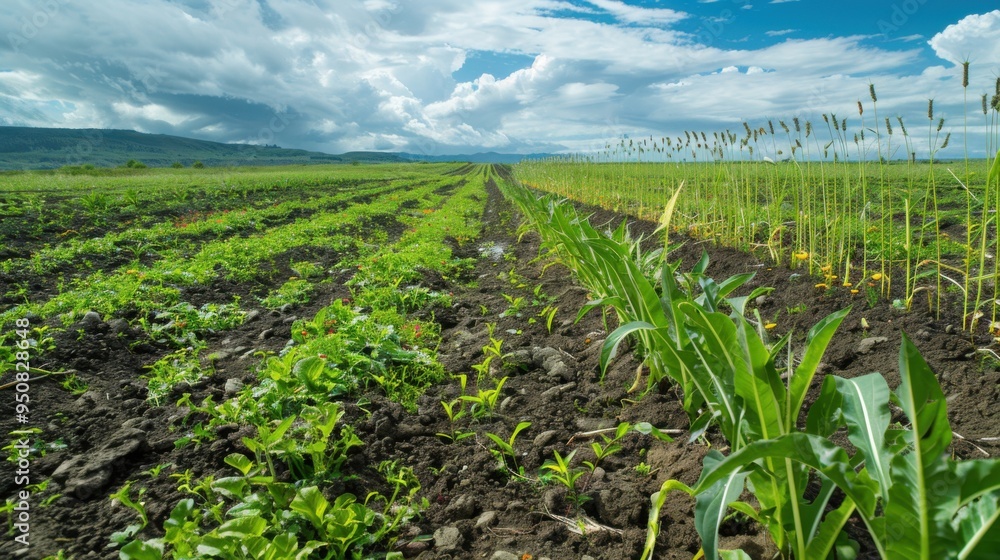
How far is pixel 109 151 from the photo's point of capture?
14438 centimetres

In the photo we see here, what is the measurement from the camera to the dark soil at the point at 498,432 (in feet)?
5.48

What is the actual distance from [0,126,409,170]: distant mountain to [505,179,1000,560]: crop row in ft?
336

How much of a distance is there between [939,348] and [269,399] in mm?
3212

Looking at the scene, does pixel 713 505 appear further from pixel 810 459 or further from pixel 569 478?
pixel 569 478

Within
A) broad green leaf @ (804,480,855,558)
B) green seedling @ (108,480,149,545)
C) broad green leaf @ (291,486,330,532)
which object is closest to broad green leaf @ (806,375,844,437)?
broad green leaf @ (804,480,855,558)

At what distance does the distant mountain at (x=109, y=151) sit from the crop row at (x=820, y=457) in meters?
103

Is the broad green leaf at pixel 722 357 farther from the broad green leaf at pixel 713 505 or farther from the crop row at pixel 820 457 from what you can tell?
the broad green leaf at pixel 713 505

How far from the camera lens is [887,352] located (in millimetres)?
2527

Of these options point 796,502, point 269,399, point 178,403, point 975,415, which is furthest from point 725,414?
point 178,403

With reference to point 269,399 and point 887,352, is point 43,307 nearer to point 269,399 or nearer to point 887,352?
point 269,399

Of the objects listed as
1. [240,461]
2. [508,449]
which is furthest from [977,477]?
[240,461]

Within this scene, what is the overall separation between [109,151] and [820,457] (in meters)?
184

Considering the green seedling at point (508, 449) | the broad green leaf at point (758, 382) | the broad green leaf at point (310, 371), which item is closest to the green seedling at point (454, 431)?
the green seedling at point (508, 449)

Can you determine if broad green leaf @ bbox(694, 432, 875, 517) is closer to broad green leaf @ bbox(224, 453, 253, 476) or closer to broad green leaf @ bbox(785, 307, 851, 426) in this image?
broad green leaf @ bbox(785, 307, 851, 426)
